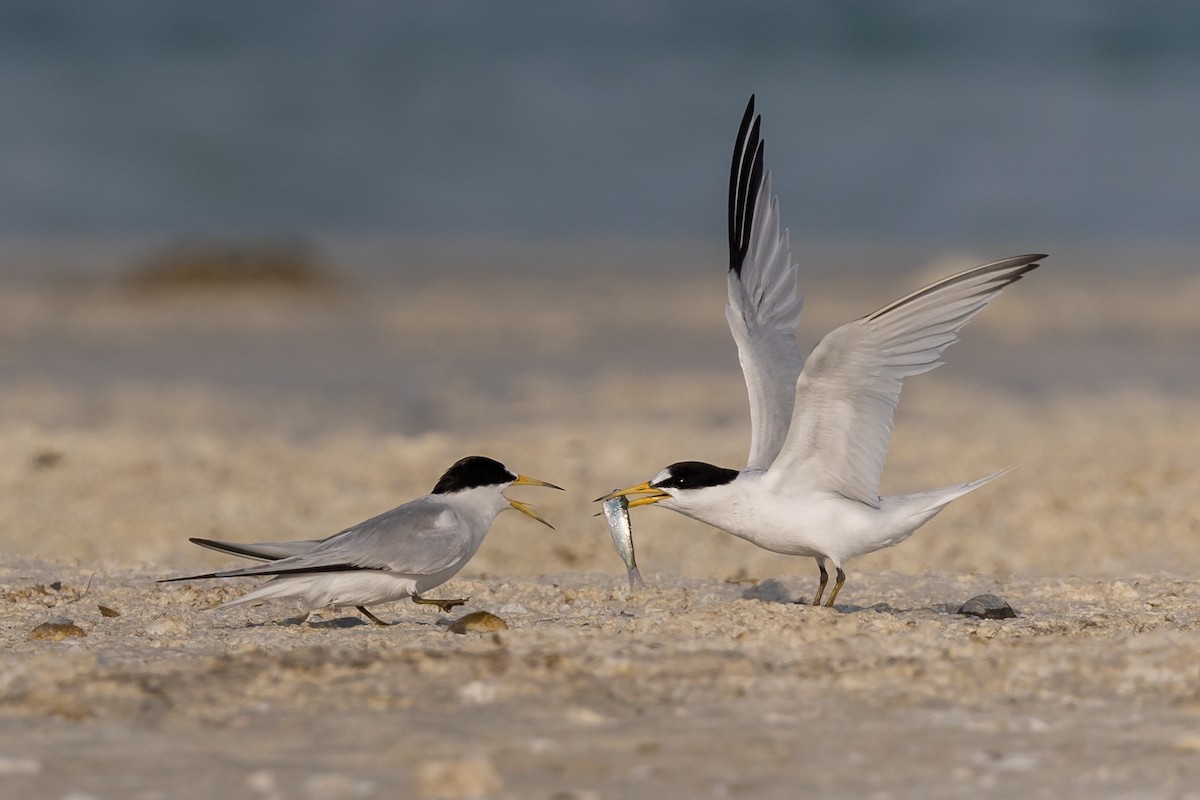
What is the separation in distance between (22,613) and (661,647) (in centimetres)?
239

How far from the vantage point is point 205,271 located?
2575 centimetres

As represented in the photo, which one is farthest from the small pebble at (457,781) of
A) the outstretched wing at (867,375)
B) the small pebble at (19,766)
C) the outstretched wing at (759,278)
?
the outstretched wing at (759,278)

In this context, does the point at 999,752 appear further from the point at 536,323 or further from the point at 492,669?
the point at 536,323

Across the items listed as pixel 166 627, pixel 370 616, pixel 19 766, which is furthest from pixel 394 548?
pixel 19 766

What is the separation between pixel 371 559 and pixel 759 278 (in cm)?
224

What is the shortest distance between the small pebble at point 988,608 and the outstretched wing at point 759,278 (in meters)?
1.12

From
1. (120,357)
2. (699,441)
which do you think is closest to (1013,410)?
(699,441)

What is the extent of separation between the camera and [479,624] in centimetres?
480

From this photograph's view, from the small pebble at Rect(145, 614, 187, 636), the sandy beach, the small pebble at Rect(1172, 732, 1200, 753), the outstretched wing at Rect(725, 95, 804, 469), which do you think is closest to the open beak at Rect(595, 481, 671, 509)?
the sandy beach

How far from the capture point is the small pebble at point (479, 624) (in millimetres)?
4785

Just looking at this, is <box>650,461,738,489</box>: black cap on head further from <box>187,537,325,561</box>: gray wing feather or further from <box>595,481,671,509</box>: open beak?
<box>187,537,325,561</box>: gray wing feather

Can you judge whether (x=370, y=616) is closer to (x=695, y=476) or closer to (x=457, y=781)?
(x=695, y=476)

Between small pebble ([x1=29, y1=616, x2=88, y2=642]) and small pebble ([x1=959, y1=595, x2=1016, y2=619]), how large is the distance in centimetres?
291

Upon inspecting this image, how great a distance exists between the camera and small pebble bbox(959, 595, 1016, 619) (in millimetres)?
5277
